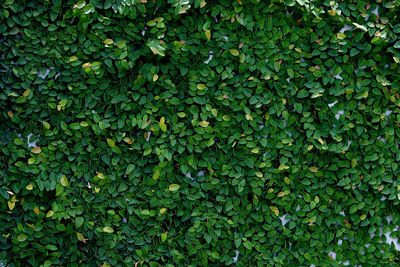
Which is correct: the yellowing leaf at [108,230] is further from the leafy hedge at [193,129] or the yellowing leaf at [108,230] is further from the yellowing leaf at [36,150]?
the yellowing leaf at [36,150]

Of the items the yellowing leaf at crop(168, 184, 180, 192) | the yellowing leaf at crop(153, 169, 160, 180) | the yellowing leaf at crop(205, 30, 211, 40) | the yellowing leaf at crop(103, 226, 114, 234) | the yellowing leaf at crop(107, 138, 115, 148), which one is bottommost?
the yellowing leaf at crop(103, 226, 114, 234)

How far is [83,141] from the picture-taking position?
2420mm

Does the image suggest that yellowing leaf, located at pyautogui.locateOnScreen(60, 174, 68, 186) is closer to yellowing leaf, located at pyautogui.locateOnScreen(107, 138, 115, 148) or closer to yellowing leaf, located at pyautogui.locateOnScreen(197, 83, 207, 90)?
yellowing leaf, located at pyautogui.locateOnScreen(107, 138, 115, 148)

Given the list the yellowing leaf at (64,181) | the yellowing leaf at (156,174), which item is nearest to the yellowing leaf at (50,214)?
the yellowing leaf at (64,181)

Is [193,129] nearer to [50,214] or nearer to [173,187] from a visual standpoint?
[173,187]

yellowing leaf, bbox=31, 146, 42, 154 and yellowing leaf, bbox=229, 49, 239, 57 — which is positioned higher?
yellowing leaf, bbox=229, 49, 239, 57

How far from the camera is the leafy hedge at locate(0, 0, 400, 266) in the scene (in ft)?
7.74

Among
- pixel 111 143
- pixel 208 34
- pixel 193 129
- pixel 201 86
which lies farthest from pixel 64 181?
pixel 208 34

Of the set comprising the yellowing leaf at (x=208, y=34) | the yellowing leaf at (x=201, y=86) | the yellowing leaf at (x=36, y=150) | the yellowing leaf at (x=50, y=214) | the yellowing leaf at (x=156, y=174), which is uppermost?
the yellowing leaf at (x=208, y=34)

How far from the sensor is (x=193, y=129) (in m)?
2.44

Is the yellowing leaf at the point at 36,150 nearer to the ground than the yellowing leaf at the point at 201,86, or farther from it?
nearer to the ground

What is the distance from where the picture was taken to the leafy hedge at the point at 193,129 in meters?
2.36

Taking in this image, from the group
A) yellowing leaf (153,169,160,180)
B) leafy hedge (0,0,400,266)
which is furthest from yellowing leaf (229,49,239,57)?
yellowing leaf (153,169,160,180)

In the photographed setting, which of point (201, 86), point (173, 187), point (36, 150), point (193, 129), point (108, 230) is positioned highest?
point (201, 86)
